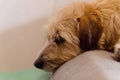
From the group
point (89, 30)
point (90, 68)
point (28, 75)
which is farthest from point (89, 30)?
point (28, 75)

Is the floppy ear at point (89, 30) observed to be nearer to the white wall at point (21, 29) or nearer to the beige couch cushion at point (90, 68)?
the beige couch cushion at point (90, 68)

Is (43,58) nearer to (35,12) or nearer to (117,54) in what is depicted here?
(117,54)

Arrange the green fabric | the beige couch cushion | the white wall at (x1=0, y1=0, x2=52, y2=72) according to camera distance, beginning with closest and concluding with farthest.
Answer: the beige couch cushion → the green fabric → the white wall at (x1=0, y1=0, x2=52, y2=72)

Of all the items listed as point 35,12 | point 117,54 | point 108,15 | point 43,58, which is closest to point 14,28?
point 35,12

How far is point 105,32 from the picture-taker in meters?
1.40

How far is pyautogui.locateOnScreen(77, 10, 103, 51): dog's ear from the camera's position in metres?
1.34

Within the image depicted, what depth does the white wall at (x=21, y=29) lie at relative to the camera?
1.89 meters

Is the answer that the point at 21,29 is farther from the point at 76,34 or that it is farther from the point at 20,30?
the point at 76,34

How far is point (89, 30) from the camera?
1339 millimetres

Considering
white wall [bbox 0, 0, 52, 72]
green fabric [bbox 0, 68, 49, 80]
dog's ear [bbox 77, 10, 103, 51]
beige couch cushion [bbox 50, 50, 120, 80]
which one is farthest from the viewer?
white wall [bbox 0, 0, 52, 72]

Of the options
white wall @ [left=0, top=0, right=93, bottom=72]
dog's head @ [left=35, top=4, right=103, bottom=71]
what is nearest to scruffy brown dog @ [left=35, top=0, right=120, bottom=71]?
dog's head @ [left=35, top=4, right=103, bottom=71]

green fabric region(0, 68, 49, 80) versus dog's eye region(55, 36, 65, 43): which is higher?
dog's eye region(55, 36, 65, 43)

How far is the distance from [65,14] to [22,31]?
60cm

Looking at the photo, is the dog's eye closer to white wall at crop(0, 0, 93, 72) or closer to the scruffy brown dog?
the scruffy brown dog
